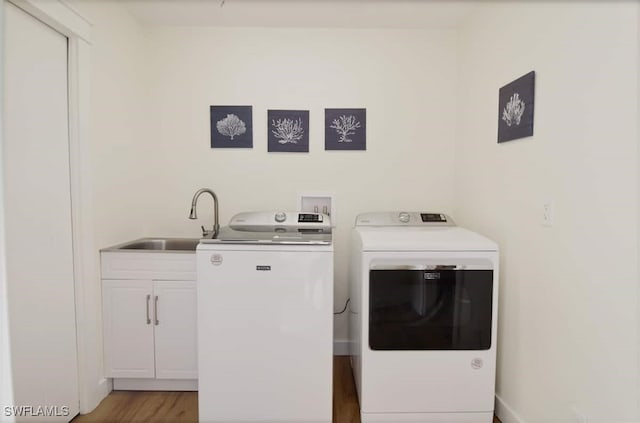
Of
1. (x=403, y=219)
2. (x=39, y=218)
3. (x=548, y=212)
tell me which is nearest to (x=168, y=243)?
(x=39, y=218)

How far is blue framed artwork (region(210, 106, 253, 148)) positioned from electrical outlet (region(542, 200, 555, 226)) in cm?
179

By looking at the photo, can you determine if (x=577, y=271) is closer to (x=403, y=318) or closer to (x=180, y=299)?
(x=403, y=318)

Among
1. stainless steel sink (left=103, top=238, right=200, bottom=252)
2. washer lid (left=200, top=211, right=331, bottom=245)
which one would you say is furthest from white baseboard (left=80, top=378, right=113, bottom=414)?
washer lid (left=200, top=211, right=331, bottom=245)

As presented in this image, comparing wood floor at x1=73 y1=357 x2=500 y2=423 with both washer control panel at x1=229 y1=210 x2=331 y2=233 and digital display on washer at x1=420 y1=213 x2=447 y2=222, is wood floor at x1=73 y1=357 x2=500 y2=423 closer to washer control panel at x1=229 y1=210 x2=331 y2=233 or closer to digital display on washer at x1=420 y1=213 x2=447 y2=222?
washer control panel at x1=229 y1=210 x2=331 y2=233

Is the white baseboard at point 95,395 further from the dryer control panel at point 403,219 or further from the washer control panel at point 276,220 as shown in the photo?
the dryer control panel at point 403,219

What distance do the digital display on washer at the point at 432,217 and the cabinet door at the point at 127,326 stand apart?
1754 millimetres

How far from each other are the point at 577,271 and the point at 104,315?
234cm

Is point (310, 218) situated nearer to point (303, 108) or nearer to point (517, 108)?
point (303, 108)

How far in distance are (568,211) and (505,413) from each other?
1.12 meters

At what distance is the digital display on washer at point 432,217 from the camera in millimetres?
2086

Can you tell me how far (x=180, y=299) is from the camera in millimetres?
1819

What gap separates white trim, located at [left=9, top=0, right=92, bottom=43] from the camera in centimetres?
136

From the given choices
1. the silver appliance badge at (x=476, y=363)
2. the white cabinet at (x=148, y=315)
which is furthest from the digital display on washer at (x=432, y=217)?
the white cabinet at (x=148, y=315)

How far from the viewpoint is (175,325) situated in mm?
1820
